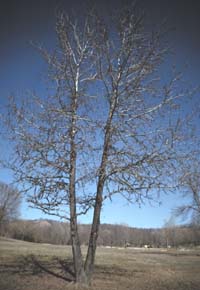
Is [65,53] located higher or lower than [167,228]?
lower

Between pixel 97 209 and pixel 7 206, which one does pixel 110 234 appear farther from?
pixel 97 209

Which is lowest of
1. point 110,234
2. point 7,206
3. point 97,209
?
point 97,209

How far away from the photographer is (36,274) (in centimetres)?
1343

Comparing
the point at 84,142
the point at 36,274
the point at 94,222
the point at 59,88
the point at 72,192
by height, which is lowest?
the point at 36,274

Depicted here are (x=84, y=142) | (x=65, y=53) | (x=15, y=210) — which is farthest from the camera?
(x=15, y=210)

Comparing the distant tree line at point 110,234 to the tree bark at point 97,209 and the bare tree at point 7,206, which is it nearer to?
the bare tree at point 7,206

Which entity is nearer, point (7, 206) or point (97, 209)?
point (97, 209)

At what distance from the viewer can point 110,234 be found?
10794cm

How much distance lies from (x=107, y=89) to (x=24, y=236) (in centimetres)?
5511

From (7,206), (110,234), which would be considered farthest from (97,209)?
(110,234)

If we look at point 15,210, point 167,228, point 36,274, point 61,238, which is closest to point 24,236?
point 15,210

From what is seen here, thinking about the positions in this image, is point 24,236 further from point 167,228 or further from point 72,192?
point 72,192

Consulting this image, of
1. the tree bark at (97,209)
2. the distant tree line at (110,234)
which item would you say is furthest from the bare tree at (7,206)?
the tree bark at (97,209)

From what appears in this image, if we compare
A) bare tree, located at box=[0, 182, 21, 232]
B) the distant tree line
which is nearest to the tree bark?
the distant tree line
